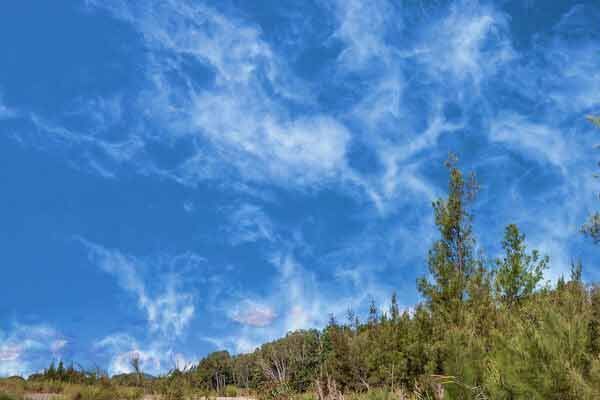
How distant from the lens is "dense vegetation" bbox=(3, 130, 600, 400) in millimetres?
7781

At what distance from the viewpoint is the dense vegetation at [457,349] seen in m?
7.78

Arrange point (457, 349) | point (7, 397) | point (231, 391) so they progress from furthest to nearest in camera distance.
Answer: point (231, 391) < point (7, 397) < point (457, 349)

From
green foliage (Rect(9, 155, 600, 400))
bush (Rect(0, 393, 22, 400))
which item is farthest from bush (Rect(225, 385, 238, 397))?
bush (Rect(0, 393, 22, 400))

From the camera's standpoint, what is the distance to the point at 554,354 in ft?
24.8

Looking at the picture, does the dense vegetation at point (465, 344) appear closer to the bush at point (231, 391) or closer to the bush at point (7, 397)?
the bush at point (231, 391)

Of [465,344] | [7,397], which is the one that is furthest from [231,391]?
[465,344]

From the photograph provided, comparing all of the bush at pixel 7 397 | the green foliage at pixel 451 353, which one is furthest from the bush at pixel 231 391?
the bush at pixel 7 397

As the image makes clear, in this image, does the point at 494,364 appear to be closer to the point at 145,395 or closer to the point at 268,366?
the point at 268,366

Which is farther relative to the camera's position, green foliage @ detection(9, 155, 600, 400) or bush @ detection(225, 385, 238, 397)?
bush @ detection(225, 385, 238, 397)

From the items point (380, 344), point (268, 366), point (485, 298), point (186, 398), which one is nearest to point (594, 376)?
point (268, 366)

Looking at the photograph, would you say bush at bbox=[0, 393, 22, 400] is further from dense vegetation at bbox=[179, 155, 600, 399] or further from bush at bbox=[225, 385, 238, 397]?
bush at bbox=[225, 385, 238, 397]

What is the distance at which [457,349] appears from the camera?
9.58m

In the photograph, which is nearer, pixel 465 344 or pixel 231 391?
pixel 465 344

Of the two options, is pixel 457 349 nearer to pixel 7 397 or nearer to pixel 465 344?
pixel 465 344
